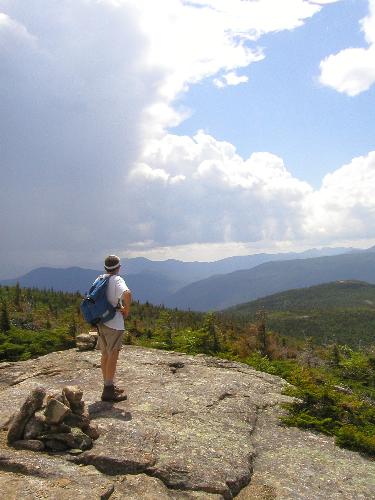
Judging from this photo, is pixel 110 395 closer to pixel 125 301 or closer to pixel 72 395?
pixel 72 395

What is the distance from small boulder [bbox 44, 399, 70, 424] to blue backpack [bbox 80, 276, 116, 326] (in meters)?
2.48

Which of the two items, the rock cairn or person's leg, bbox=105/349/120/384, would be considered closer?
the rock cairn

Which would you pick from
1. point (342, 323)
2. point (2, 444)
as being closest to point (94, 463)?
point (2, 444)

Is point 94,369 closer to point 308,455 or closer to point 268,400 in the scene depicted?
point 268,400

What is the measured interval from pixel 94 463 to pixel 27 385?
5.57m

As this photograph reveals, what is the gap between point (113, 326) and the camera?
10523mm

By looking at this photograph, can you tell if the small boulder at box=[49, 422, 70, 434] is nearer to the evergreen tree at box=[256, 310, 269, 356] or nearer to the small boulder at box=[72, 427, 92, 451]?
the small boulder at box=[72, 427, 92, 451]

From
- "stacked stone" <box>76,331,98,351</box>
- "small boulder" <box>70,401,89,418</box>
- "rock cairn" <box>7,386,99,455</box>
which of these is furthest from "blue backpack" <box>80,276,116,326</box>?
"stacked stone" <box>76,331,98,351</box>

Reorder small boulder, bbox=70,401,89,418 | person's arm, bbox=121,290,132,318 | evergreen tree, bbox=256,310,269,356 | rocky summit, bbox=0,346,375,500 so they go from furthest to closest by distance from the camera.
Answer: evergreen tree, bbox=256,310,269,356, person's arm, bbox=121,290,132,318, small boulder, bbox=70,401,89,418, rocky summit, bbox=0,346,375,500

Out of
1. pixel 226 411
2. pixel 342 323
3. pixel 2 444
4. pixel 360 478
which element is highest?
pixel 2 444

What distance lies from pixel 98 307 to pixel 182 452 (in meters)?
3.92

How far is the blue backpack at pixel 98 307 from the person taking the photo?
34.1 feet

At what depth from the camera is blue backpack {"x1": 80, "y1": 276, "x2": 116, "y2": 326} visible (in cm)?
1039

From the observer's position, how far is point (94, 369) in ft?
46.1
